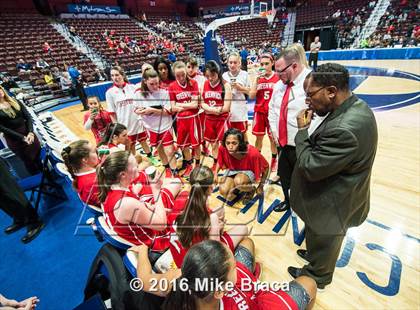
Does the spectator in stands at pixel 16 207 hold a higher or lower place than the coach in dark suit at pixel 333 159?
lower

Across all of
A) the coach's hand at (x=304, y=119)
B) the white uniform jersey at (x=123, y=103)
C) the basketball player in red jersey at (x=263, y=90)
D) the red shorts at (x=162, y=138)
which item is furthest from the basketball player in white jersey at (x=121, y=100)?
the coach's hand at (x=304, y=119)

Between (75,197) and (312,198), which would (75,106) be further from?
(312,198)

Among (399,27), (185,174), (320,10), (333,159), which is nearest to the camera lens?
(333,159)

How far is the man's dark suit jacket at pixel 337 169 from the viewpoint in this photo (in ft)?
4.03

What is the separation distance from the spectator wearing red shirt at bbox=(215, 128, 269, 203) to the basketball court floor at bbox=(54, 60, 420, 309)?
20 centimetres

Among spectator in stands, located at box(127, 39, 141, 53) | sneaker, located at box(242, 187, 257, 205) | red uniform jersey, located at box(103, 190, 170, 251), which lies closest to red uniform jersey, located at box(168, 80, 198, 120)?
sneaker, located at box(242, 187, 257, 205)

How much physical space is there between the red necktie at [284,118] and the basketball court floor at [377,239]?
1.02 m

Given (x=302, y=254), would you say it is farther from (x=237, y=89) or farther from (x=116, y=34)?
(x=116, y=34)

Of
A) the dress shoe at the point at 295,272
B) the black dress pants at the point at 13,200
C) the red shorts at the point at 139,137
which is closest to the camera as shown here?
the dress shoe at the point at 295,272

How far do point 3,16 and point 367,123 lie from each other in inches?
770

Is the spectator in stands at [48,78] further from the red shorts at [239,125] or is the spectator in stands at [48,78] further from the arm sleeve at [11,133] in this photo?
the red shorts at [239,125]

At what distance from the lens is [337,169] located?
127 centimetres

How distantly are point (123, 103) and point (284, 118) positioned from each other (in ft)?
7.87

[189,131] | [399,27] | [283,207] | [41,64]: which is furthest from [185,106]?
[399,27]
